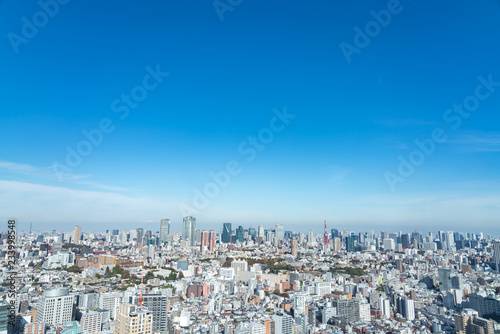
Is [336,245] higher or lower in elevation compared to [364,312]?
higher

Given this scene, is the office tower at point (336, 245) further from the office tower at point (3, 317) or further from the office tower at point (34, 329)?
the office tower at point (3, 317)

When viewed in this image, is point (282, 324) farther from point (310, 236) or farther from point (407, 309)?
point (310, 236)

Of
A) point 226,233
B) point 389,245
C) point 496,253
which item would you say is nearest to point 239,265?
point 496,253

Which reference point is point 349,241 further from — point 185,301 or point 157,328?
point 157,328

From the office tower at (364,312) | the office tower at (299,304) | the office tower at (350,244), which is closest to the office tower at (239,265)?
the office tower at (299,304)

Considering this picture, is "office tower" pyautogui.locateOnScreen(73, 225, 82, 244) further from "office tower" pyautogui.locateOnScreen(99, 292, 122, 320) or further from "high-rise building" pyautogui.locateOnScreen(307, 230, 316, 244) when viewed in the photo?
"high-rise building" pyautogui.locateOnScreen(307, 230, 316, 244)

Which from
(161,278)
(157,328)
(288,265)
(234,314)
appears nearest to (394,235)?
(288,265)
